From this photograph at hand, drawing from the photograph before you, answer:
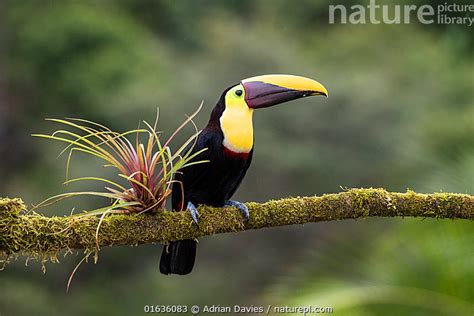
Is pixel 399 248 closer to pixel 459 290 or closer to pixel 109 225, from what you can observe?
pixel 459 290

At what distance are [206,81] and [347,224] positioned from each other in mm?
2227

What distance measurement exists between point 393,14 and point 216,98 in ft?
12.0

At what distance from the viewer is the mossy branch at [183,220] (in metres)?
2.36

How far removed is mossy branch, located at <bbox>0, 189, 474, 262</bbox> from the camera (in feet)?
7.75

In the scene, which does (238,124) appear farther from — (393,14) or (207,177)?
(393,14)

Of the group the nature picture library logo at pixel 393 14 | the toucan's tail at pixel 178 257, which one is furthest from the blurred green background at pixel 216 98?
the toucan's tail at pixel 178 257

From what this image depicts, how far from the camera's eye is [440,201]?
2836 millimetres

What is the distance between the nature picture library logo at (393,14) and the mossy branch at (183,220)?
7.74 m

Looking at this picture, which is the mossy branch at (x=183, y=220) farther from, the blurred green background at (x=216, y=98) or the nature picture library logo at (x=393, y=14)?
the nature picture library logo at (x=393, y=14)

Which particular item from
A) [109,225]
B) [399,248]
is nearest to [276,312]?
[399,248]

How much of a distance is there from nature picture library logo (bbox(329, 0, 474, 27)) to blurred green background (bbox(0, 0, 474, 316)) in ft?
0.54

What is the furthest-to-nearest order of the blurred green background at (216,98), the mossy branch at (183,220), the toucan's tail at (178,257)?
1. the blurred green background at (216,98)
2. the toucan's tail at (178,257)
3. the mossy branch at (183,220)

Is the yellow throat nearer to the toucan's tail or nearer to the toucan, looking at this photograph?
the toucan

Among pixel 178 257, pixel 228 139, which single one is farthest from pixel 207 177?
pixel 178 257
